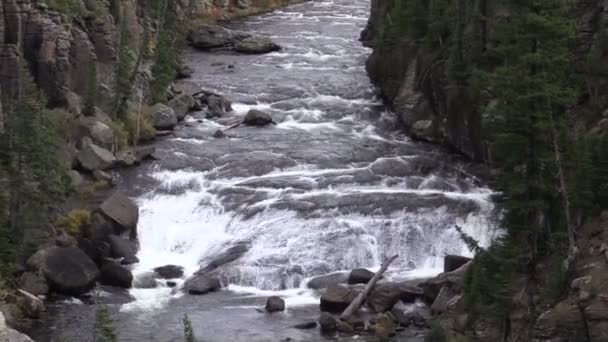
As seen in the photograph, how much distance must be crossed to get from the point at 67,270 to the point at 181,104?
1011 inches

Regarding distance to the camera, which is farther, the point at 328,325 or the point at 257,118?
the point at 257,118

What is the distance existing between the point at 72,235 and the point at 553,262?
22.8 metres

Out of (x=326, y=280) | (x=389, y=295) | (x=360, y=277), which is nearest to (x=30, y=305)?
(x=326, y=280)

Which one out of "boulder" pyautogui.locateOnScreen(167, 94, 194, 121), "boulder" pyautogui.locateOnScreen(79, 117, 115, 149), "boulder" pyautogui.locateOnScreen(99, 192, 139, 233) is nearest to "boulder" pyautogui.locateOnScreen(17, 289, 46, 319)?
"boulder" pyautogui.locateOnScreen(99, 192, 139, 233)

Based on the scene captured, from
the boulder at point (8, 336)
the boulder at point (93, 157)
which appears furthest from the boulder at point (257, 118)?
the boulder at point (8, 336)

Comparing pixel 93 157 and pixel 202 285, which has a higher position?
pixel 93 157

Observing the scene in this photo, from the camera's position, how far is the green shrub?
50.5 metres

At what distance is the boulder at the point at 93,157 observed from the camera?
57781mm

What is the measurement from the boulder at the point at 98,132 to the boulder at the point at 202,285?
15431 millimetres

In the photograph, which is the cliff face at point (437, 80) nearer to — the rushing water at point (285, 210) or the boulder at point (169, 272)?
the rushing water at point (285, 210)

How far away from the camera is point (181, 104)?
70062 millimetres

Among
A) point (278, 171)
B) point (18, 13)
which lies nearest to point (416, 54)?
point (278, 171)

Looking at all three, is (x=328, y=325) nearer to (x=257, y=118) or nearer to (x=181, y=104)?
(x=257, y=118)

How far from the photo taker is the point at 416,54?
70.4m
